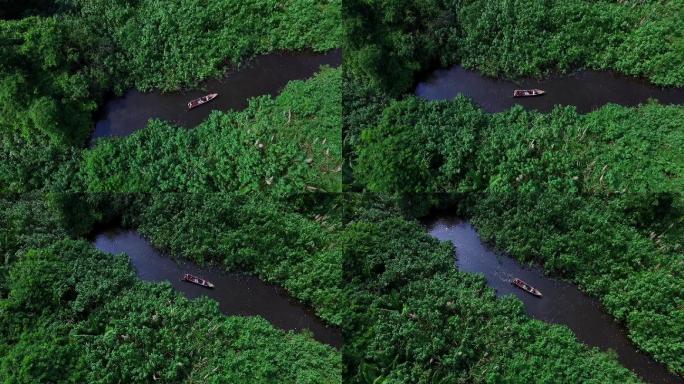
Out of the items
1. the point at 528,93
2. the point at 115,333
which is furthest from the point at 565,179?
the point at 115,333

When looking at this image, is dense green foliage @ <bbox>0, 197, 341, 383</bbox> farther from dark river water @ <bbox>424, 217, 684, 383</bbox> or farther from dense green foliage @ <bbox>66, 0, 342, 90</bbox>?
dense green foliage @ <bbox>66, 0, 342, 90</bbox>

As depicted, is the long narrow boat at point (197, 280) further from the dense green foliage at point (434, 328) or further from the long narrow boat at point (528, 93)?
the long narrow boat at point (528, 93)

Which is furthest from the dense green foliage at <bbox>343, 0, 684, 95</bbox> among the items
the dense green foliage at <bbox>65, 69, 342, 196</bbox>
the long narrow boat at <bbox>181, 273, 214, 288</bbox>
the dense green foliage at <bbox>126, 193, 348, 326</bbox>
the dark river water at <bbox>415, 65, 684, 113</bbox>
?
the long narrow boat at <bbox>181, 273, 214, 288</bbox>

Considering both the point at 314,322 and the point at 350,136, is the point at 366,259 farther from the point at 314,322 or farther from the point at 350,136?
the point at 350,136

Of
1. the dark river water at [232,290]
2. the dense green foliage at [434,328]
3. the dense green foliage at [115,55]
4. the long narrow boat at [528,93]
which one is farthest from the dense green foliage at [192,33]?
the dense green foliage at [434,328]

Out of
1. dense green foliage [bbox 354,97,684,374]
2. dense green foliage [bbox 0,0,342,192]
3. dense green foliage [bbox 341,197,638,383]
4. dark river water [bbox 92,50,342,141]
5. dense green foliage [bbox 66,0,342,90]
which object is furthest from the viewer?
dense green foliage [bbox 66,0,342,90]

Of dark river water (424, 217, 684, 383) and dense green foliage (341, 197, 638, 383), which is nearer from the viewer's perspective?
dense green foliage (341, 197, 638, 383)

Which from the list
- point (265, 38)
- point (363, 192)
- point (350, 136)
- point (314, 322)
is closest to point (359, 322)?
point (314, 322)
